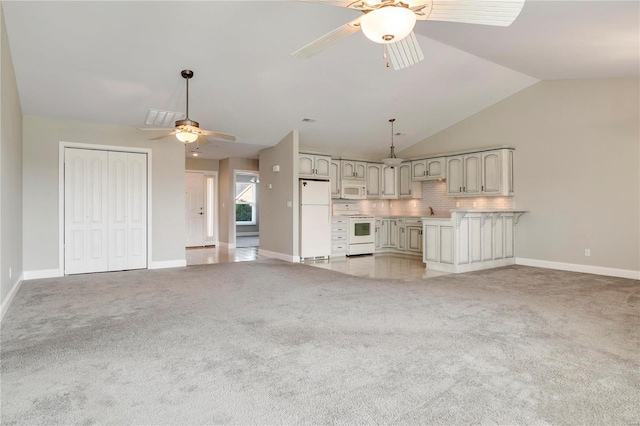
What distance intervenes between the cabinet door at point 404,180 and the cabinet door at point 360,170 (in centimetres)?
91

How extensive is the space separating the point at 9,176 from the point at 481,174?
7316 millimetres

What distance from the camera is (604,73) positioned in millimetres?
5590

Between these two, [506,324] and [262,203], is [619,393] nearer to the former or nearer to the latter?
[506,324]

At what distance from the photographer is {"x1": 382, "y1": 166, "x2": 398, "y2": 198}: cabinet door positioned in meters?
9.15

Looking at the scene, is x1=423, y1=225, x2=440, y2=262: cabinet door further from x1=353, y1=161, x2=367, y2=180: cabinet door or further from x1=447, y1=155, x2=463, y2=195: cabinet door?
x1=353, y1=161, x2=367, y2=180: cabinet door

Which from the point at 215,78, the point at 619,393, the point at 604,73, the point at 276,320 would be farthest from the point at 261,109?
the point at 619,393

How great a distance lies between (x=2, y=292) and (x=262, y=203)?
5.27 metres

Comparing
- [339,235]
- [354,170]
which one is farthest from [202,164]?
[339,235]

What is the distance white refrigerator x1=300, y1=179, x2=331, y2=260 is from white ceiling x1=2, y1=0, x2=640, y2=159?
1.18 metres

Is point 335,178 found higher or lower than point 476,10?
lower

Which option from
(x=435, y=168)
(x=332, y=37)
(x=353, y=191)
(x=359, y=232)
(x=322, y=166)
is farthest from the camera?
(x=353, y=191)

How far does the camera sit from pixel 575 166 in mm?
6234

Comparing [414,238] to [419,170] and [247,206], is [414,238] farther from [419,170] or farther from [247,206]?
[247,206]

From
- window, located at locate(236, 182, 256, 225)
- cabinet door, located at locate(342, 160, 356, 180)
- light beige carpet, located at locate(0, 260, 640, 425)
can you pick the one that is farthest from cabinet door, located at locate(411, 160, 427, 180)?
window, located at locate(236, 182, 256, 225)
